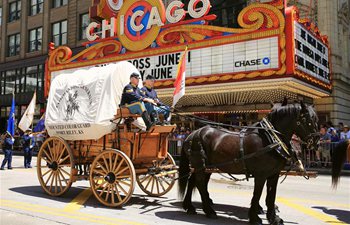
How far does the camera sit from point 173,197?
8078 millimetres

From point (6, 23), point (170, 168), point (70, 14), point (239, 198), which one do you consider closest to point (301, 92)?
point (239, 198)

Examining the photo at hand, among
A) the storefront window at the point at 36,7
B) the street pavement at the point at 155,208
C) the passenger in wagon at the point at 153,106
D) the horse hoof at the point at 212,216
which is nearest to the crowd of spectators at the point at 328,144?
the street pavement at the point at 155,208

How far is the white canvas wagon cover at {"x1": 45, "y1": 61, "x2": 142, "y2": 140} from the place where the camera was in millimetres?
7273

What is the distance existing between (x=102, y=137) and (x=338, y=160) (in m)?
4.73

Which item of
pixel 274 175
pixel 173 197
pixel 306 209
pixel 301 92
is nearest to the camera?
pixel 274 175

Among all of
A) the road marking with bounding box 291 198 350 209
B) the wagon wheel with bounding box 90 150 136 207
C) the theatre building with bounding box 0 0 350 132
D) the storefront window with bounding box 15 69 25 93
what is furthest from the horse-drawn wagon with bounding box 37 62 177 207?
the storefront window with bounding box 15 69 25 93

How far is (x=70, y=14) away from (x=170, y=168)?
27723 millimetres

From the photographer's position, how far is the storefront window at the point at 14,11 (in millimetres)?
35812

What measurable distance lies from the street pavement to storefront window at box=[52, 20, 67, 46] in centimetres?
2479

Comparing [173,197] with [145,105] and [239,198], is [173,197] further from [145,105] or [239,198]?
[145,105]

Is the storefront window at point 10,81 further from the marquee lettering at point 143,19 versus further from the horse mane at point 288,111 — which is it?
the horse mane at point 288,111

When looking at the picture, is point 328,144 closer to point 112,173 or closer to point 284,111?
point 284,111

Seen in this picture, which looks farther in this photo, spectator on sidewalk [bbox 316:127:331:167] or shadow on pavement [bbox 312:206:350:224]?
spectator on sidewalk [bbox 316:127:331:167]

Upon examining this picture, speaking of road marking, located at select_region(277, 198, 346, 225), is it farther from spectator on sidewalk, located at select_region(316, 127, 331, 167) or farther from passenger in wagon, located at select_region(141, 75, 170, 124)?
spectator on sidewalk, located at select_region(316, 127, 331, 167)
